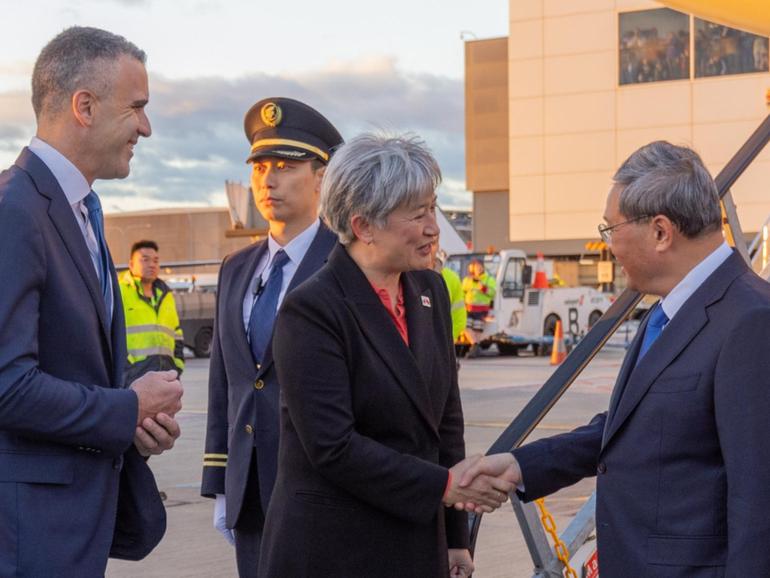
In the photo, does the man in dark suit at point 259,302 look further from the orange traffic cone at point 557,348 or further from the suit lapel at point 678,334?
the orange traffic cone at point 557,348

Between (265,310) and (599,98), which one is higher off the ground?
(599,98)

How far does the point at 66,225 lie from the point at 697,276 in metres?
1.40

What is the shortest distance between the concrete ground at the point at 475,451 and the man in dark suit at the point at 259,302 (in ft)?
8.62

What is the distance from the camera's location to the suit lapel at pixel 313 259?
12.1ft

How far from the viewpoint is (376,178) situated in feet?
9.53

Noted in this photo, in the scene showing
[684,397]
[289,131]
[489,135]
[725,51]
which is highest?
[725,51]

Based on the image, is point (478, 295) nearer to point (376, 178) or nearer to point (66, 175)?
point (376, 178)

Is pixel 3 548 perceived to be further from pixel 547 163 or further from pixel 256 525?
pixel 547 163

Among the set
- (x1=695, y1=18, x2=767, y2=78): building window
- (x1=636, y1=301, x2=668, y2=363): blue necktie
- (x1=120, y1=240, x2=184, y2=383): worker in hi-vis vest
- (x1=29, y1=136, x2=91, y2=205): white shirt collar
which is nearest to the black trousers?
(x1=29, y1=136, x2=91, y2=205): white shirt collar

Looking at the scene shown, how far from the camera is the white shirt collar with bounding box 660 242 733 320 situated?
2.70 meters

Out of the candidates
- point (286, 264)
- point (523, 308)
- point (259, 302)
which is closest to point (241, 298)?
point (259, 302)

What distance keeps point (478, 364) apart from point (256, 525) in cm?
1864

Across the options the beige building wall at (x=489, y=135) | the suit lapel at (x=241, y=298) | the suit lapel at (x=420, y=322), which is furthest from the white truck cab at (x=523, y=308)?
the beige building wall at (x=489, y=135)

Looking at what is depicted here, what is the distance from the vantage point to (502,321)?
24531 millimetres
